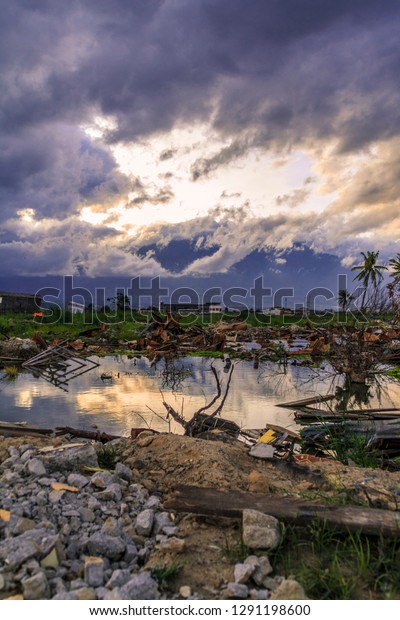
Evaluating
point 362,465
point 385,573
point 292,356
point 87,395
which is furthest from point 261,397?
point 292,356

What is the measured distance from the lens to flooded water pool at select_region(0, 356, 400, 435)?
274 inches

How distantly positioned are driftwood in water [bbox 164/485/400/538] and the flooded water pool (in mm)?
2617

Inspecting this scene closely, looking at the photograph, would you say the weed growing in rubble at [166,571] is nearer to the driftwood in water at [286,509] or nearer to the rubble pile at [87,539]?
the rubble pile at [87,539]

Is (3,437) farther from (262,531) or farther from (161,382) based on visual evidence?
(161,382)

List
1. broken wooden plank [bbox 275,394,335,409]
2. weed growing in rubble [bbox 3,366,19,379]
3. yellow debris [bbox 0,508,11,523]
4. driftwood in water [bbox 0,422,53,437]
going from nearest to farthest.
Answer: yellow debris [bbox 0,508,11,523] → driftwood in water [bbox 0,422,53,437] → broken wooden plank [bbox 275,394,335,409] → weed growing in rubble [bbox 3,366,19,379]

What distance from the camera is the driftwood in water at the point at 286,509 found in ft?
9.28

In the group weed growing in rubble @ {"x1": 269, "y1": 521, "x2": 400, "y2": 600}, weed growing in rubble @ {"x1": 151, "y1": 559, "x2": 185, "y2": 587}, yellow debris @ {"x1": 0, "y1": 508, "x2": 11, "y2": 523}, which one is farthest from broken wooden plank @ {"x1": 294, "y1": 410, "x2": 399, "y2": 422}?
yellow debris @ {"x1": 0, "y1": 508, "x2": 11, "y2": 523}

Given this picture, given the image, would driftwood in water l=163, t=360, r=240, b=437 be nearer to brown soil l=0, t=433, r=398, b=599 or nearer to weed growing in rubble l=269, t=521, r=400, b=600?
brown soil l=0, t=433, r=398, b=599

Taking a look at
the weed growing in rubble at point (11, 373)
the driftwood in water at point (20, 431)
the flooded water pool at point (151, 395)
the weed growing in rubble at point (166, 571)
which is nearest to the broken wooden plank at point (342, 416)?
the flooded water pool at point (151, 395)

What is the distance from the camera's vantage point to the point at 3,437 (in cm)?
517

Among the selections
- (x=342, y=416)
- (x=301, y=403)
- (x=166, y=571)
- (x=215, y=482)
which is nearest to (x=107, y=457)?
(x=215, y=482)

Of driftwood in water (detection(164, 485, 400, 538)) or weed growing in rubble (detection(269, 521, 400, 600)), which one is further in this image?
driftwood in water (detection(164, 485, 400, 538))

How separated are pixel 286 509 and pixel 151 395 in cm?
581

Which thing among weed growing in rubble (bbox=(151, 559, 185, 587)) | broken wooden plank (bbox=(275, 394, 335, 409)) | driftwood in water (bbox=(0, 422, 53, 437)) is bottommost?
weed growing in rubble (bbox=(151, 559, 185, 587))
